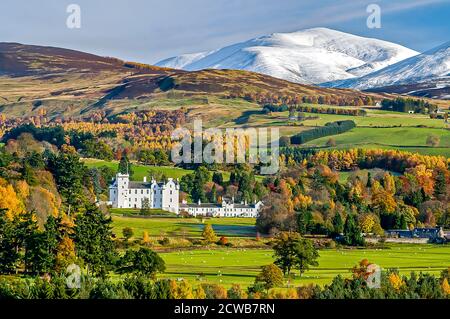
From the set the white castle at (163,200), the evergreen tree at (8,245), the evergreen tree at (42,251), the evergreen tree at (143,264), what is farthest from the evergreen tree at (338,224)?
the evergreen tree at (42,251)

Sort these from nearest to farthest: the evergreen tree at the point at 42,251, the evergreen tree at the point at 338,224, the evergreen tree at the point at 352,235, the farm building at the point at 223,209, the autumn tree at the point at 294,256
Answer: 1. the evergreen tree at the point at 42,251
2. the autumn tree at the point at 294,256
3. the evergreen tree at the point at 352,235
4. the evergreen tree at the point at 338,224
5. the farm building at the point at 223,209

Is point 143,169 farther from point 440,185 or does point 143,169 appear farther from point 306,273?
point 306,273

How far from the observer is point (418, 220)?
11756cm

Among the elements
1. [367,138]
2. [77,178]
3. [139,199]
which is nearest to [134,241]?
[77,178]

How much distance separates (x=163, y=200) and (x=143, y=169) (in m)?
20.8

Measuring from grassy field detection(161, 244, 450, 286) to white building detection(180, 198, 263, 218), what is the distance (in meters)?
40.5

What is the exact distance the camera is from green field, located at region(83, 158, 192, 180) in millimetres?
152125

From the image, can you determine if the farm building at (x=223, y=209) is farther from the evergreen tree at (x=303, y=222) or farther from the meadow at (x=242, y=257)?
the evergreen tree at (x=303, y=222)

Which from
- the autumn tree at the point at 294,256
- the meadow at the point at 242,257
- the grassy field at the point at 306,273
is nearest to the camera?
the grassy field at the point at 306,273

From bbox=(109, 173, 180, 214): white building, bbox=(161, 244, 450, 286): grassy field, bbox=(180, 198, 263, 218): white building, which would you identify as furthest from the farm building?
bbox=(161, 244, 450, 286): grassy field

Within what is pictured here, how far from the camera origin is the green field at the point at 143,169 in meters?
152

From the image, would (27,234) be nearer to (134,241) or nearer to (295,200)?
(134,241)

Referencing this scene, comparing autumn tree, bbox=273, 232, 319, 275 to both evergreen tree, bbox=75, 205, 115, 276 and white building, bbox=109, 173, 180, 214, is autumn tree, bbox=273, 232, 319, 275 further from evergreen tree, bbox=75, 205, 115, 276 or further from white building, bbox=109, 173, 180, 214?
white building, bbox=109, 173, 180, 214

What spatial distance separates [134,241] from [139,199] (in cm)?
5028
